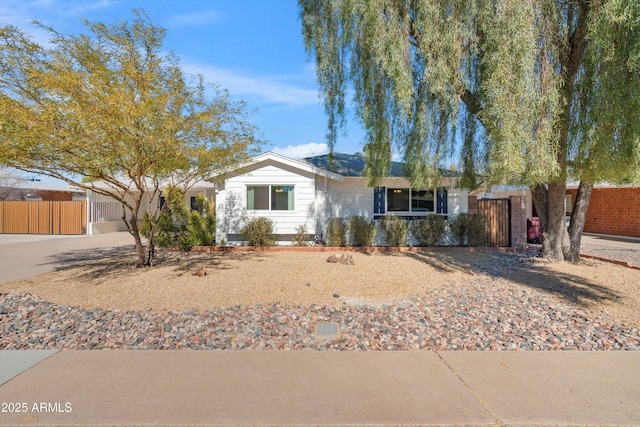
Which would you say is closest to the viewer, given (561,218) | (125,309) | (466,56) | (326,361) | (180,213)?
(326,361)

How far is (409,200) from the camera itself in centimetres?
1560

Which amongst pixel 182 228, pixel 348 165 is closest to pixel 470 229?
pixel 348 165

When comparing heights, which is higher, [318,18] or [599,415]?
[318,18]

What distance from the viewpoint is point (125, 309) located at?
6.71 metres

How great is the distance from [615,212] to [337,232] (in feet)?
48.3

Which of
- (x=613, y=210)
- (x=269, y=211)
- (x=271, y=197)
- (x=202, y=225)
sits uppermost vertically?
(x=271, y=197)

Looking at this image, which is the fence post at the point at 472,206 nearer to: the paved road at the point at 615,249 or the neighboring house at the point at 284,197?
the neighboring house at the point at 284,197

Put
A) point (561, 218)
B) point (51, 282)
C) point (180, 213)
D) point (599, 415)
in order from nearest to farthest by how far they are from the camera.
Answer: point (599, 415), point (51, 282), point (561, 218), point (180, 213)

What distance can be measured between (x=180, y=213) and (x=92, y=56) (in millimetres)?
6990

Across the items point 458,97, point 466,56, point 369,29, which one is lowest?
point 458,97

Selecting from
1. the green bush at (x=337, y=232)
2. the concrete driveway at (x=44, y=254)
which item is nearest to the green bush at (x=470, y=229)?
the green bush at (x=337, y=232)

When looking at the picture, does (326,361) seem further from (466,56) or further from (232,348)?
(466,56)

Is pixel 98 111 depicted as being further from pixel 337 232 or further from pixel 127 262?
pixel 337 232

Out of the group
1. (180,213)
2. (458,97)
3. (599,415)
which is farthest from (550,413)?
(180,213)
